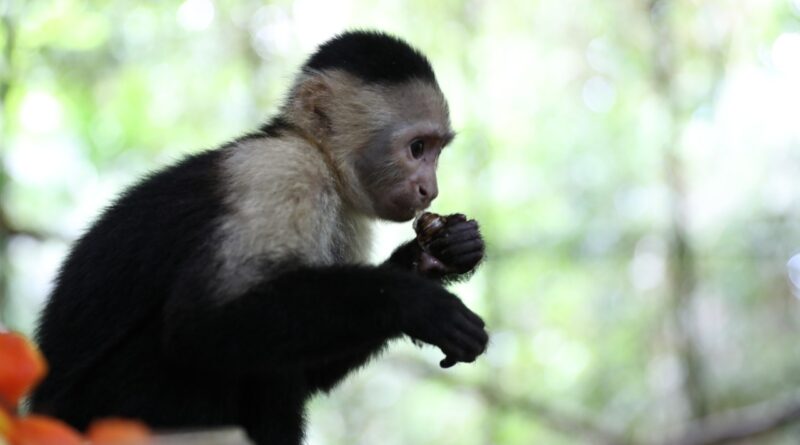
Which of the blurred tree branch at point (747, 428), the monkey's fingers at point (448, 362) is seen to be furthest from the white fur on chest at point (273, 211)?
the blurred tree branch at point (747, 428)

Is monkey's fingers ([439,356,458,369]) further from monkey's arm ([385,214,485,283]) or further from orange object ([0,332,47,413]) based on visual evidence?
orange object ([0,332,47,413])

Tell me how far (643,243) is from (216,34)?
15.6 feet

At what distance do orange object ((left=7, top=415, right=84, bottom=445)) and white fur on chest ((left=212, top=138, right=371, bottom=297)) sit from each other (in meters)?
1.54

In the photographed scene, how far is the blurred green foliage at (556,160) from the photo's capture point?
30.2ft

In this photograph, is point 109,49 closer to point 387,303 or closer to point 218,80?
point 218,80

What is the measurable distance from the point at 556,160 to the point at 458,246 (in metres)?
7.21

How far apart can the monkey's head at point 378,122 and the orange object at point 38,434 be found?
2522 millimetres

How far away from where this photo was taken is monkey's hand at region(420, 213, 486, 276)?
4086 mm

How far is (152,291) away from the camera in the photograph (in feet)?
12.1

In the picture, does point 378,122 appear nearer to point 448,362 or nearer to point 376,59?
point 376,59

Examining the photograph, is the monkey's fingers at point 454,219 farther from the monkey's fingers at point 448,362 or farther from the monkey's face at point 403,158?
the monkey's fingers at point 448,362

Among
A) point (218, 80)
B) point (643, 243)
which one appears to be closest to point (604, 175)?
point (643, 243)

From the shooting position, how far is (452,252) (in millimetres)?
4102

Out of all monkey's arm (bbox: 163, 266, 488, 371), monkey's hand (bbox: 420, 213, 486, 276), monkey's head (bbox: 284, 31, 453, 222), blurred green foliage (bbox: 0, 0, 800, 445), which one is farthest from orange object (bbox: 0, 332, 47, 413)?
blurred green foliage (bbox: 0, 0, 800, 445)
